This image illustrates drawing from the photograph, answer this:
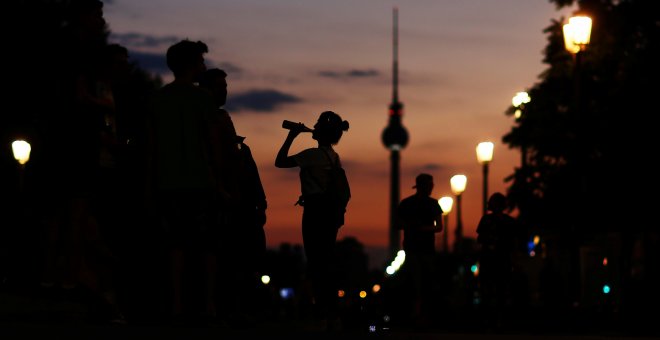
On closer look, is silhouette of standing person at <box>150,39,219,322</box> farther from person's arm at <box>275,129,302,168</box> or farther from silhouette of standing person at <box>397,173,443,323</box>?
silhouette of standing person at <box>397,173,443,323</box>

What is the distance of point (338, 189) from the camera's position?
11641 millimetres

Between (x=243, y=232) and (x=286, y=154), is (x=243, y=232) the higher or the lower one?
the lower one

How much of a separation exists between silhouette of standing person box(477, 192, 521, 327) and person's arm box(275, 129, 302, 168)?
5052 mm

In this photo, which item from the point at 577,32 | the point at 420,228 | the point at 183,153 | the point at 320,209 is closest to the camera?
the point at 183,153

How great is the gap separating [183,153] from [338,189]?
217 cm

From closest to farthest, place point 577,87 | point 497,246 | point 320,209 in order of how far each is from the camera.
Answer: point 320,209
point 497,246
point 577,87

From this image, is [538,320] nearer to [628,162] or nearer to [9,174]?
[628,162]

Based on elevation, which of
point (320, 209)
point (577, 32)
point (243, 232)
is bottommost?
point (243, 232)

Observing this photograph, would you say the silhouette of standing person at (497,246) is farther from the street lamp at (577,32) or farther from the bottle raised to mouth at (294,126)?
the street lamp at (577,32)

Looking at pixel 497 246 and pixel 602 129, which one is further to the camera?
pixel 602 129

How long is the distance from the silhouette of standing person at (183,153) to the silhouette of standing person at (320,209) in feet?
5.58

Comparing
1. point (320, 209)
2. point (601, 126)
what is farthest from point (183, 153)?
point (601, 126)

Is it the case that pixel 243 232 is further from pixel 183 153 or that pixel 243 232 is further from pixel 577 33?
pixel 577 33

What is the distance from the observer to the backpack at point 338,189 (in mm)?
11594
